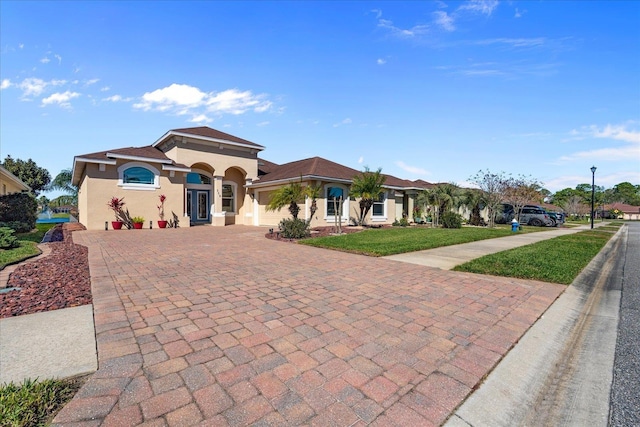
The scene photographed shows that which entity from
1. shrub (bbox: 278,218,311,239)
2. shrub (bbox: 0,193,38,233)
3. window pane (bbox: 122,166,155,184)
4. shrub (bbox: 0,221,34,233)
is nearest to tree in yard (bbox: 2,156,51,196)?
shrub (bbox: 0,193,38,233)

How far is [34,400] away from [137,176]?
59.6ft

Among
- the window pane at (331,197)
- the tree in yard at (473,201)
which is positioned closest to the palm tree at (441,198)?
the tree in yard at (473,201)

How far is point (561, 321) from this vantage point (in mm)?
3910

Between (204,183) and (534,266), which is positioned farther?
(204,183)

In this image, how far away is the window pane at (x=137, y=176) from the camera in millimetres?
17156

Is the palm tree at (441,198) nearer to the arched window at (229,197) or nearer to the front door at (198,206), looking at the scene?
the arched window at (229,197)

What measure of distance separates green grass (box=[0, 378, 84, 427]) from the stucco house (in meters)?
13.6

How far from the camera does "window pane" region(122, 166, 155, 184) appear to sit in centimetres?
1716

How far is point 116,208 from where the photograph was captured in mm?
16562

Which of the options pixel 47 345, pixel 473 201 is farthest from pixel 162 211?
pixel 473 201

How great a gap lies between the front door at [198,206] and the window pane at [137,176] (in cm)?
389

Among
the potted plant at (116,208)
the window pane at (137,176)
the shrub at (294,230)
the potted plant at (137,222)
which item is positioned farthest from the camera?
the window pane at (137,176)

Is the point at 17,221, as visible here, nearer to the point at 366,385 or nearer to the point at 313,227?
the point at 313,227

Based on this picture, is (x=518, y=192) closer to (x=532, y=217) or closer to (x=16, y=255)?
(x=532, y=217)
